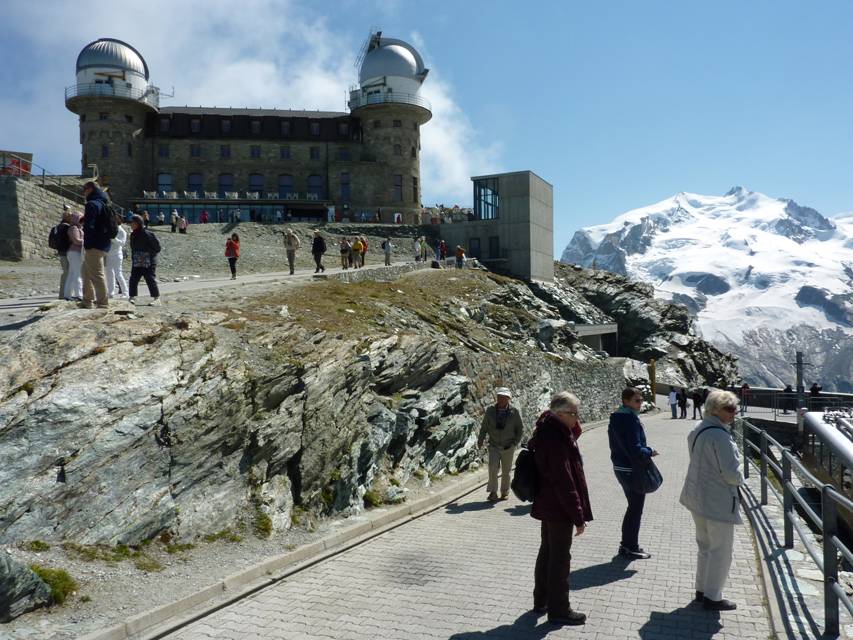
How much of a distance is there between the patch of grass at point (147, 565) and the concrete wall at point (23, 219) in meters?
24.1

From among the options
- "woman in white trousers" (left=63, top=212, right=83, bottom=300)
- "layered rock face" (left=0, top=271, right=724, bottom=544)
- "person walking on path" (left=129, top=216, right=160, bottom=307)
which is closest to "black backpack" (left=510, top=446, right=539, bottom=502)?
"layered rock face" (left=0, top=271, right=724, bottom=544)

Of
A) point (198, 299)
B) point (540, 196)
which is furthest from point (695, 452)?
point (540, 196)

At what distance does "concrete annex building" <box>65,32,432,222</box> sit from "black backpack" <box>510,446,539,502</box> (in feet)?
175

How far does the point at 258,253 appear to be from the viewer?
1380 inches

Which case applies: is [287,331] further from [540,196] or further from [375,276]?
[540,196]

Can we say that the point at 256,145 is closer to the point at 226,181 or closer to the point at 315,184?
the point at 226,181

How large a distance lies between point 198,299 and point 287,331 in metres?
4.58

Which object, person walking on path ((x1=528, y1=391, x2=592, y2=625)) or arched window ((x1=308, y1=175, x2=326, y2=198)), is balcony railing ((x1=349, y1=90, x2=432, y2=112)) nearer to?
arched window ((x1=308, y1=175, x2=326, y2=198))

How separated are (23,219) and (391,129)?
1586 inches

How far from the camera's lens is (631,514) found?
7.39m

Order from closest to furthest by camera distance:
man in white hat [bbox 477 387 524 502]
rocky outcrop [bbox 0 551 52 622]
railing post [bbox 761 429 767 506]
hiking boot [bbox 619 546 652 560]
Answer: rocky outcrop [bbox 0 551 52 622], hiking boot [bbox 619 546 652 560], railing post [bbox 761 429 767 506], man in white hat [bbox 477 387 524 502]

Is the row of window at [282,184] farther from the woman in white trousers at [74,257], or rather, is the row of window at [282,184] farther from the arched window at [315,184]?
the woman in white trousers at [74,257]

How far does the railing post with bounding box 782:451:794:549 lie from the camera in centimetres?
715

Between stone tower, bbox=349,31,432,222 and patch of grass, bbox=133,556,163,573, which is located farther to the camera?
stone tower, bbox=349,31,432,222
